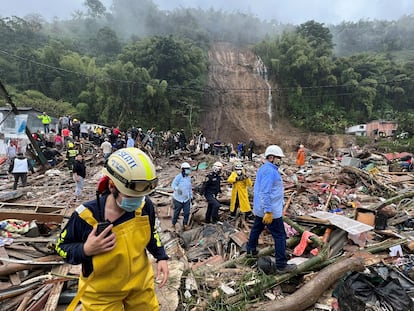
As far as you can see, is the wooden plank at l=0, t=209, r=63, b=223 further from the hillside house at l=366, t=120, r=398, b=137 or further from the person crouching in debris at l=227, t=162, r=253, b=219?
the hillside house at l=366, t=120, r=398, b=137

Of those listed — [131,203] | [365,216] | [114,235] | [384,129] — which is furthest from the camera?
[384,129]

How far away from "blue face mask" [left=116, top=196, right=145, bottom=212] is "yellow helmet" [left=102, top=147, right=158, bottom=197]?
2.1 inches

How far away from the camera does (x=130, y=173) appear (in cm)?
171

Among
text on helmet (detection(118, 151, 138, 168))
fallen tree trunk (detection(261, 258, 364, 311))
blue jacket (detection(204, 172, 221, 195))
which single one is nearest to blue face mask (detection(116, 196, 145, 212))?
text on helmet (detection(118, 151, 138, 168))

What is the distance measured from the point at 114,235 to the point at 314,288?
9.26ft

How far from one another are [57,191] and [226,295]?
8.56 m

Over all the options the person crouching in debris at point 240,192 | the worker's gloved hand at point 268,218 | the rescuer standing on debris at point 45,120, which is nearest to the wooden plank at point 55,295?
the worker's gloved hand at point 268,218

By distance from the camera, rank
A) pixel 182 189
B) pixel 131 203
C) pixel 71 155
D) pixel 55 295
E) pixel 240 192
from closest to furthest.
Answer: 1. pixel 131 203
2. pixel 55 295
3. pixel 182 189
4. pixel 240 192
5. pixel 71 155

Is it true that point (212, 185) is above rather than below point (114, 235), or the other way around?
below

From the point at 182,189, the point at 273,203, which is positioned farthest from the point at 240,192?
the point at 273,203

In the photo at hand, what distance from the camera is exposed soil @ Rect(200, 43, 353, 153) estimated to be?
87.2ft

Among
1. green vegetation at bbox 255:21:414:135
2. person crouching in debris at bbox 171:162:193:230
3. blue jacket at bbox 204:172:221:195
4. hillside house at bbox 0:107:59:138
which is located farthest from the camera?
green vegetation at bbox 255:21:414:135

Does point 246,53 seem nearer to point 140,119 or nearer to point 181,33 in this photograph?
point 181,33

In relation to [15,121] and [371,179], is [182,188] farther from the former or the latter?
[15,121]
